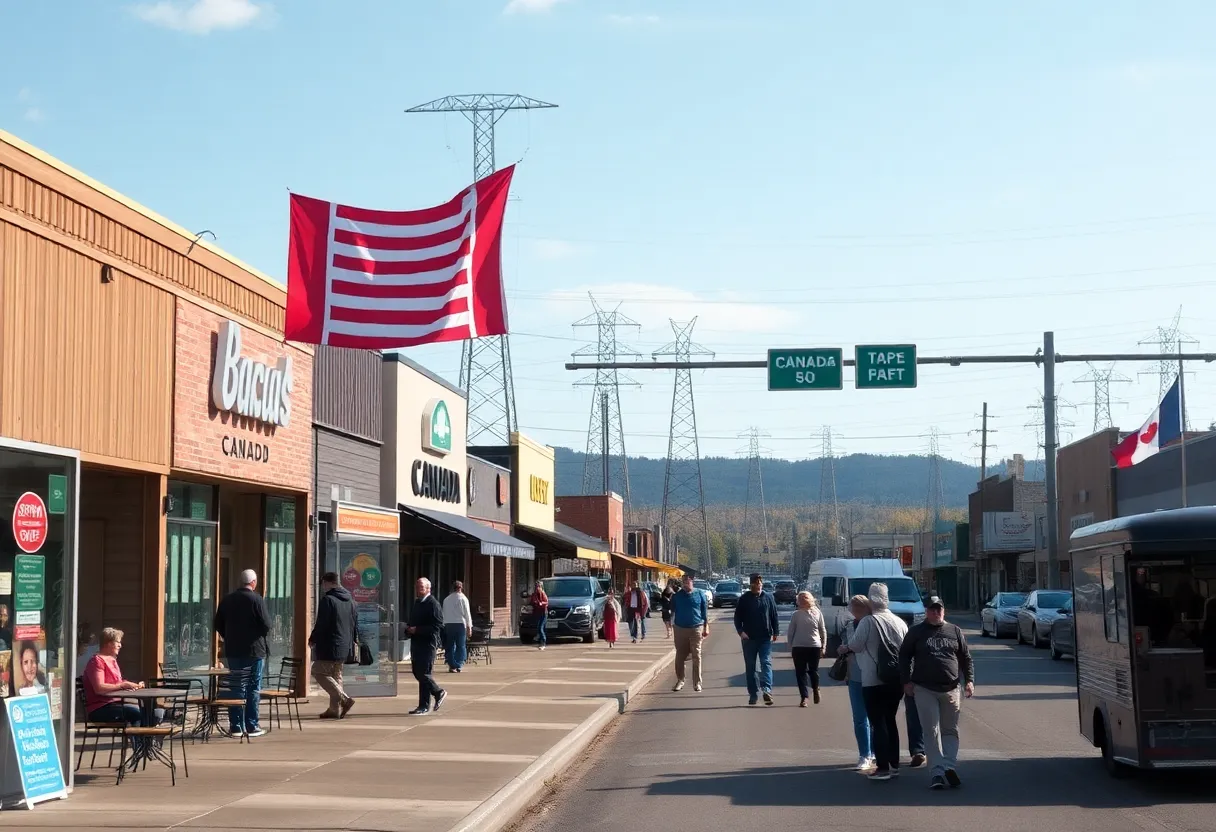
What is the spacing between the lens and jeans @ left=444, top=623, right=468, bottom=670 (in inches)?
1041

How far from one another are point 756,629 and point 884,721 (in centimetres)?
755

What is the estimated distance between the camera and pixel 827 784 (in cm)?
1256

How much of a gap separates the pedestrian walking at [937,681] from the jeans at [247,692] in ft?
23.2

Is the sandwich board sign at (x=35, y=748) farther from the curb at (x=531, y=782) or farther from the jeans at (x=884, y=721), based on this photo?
the jeans at (x=884, y=721)

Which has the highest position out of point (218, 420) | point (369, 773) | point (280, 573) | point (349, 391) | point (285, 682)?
point (349, 391)

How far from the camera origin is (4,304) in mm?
11734

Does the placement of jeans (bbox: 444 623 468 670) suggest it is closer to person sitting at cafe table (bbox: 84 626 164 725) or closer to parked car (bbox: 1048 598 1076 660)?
parked car (bbox: 1048 598 1076 660)

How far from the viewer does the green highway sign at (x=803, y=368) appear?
27.5 meters

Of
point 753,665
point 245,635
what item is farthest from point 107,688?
point 753,665

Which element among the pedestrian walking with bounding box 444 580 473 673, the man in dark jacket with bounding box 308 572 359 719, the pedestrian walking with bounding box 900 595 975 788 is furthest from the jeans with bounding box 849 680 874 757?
the pedestrian walking with bounding box 444 580 473 673

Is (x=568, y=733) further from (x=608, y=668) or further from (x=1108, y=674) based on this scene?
(x=608, y=668)

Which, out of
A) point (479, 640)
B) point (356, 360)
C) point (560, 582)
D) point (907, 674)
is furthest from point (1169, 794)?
point (560, 582)

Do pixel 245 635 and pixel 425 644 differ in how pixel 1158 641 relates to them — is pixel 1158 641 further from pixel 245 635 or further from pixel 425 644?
pixel 425 644

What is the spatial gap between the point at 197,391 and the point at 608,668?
44.5ft
